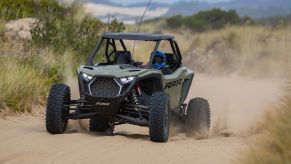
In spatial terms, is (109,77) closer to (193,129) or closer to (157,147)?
(157,147)

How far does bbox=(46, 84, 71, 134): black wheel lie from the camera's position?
11.2m

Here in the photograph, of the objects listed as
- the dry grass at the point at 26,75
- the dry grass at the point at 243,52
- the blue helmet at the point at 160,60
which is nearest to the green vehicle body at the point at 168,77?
the blue helmet at the point at 160,60

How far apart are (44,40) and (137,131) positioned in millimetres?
6347

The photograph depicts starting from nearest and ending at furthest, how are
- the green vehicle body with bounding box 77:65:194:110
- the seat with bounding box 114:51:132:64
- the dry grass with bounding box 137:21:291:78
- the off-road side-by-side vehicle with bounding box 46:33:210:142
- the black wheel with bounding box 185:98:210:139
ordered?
the off-road side-by-side vehicle with bounding box 46:33:210:142 → the green vehicle body with bounding box 77:65:194:110 → the seat with bounding box 114:51:132:64 → the black wheel with bounding box 185:98:210:139 → the dry grass with bounding box 137:21:291:78

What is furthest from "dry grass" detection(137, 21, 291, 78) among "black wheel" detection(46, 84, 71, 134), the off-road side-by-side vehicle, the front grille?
the front grille

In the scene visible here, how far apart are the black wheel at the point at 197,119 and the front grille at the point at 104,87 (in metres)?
2.16

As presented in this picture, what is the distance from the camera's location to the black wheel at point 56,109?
36.9 feet

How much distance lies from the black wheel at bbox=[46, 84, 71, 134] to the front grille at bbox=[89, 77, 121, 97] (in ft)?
1.61

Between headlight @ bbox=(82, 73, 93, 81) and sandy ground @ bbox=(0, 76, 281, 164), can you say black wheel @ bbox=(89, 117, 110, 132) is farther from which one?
headlight @ bbox=(82, 73, 93, 81)

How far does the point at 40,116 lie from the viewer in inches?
576

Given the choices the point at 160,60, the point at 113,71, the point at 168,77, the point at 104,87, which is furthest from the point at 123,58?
the point at 104,87

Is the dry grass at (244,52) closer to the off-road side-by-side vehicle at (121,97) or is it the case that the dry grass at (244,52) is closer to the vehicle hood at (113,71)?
the off-road side-by-side vehicle at (121,97)

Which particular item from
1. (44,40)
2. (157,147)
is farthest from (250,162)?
(44,40)

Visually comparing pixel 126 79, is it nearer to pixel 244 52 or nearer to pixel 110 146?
pixel 110 146
